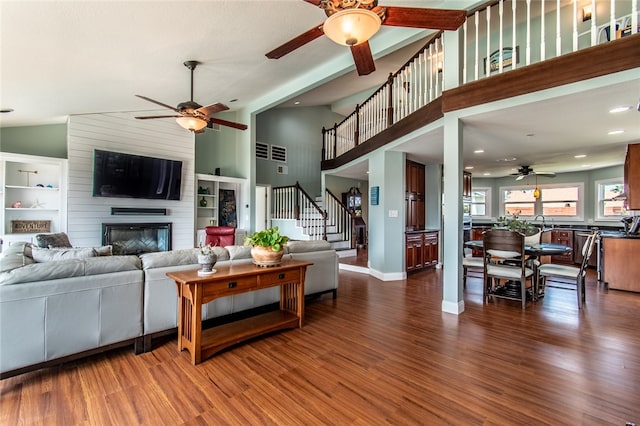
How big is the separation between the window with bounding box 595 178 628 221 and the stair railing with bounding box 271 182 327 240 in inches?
265

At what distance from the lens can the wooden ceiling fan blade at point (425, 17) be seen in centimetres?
206

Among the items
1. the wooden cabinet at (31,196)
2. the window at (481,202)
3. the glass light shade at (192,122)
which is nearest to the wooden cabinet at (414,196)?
the window at (481,202)

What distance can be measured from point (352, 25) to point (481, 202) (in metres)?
9.19

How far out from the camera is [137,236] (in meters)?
6.01

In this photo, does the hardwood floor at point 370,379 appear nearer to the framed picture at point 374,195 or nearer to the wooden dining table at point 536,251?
the wooden dining table at point 536,251

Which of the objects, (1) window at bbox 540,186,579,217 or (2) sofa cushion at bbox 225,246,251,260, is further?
(1) window at bbox 540,186,579,217

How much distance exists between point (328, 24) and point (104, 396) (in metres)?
2.95

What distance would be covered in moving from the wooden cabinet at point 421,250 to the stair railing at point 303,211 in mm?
2170

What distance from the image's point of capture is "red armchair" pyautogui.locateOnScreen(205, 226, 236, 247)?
538 cm

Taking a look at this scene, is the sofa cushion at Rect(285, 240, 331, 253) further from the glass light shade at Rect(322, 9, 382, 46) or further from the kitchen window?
the kitchen window

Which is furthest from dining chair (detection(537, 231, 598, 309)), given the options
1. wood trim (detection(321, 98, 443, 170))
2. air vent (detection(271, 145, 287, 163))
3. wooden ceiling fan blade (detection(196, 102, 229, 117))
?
air vent (detection(271, 145, 287, 163))

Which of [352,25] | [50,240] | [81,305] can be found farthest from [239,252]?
[50,240]

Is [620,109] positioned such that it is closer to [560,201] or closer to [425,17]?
[425,17]

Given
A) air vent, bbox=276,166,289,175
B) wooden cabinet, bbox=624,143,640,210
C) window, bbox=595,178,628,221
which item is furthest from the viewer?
air vent, bbox=276,166,289,175
